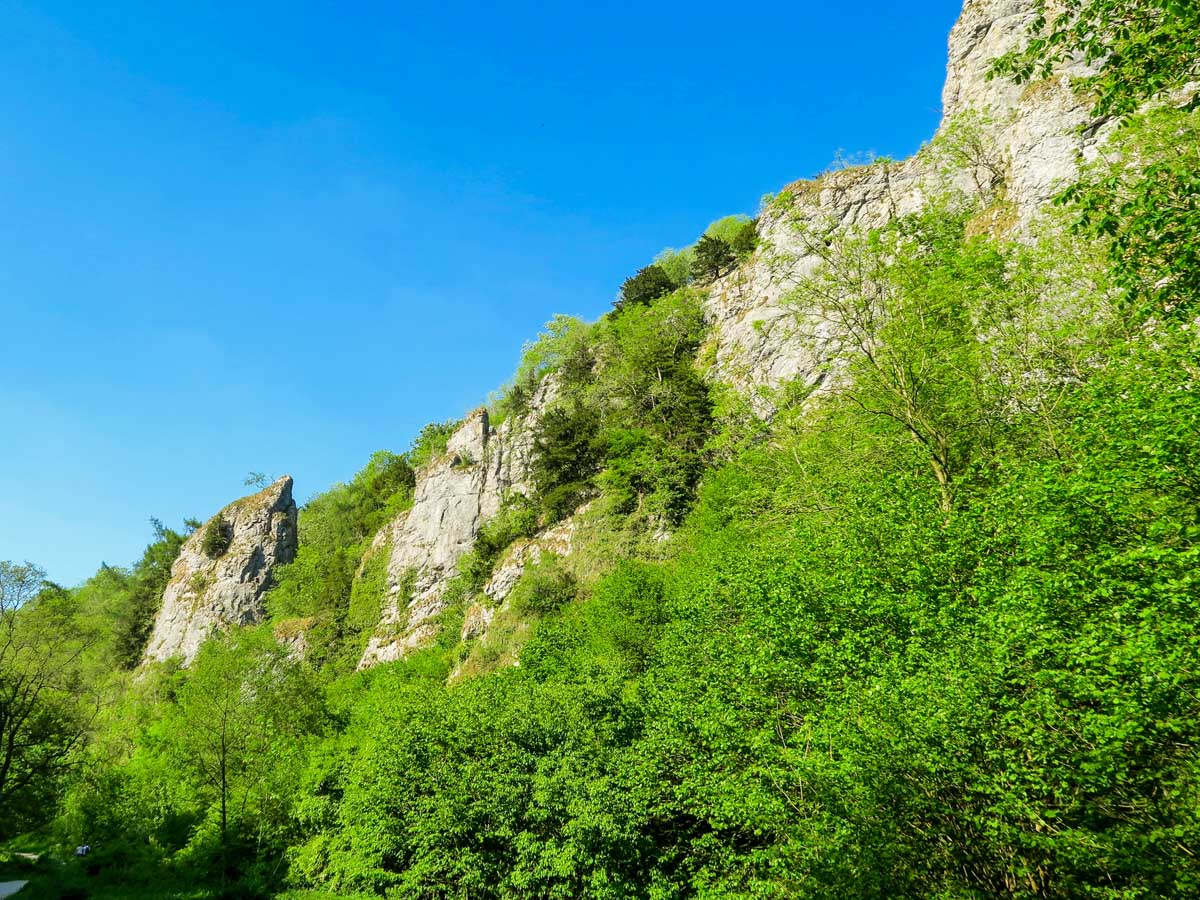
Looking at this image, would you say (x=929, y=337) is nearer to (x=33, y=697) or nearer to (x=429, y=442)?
(x=33, y=697)

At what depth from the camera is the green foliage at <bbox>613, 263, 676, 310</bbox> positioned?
57.8m

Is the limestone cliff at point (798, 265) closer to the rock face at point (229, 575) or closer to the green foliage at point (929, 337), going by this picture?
the green foliage at point (929, 337)

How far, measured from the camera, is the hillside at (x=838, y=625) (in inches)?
350

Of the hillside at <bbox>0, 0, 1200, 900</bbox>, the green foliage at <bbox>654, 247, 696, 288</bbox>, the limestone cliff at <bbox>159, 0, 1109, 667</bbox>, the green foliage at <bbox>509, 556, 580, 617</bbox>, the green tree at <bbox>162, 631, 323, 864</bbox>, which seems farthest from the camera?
the green foliage at <bbox>654, 247, 696, 288</bbox>

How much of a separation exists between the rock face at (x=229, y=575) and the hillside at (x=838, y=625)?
22.0 meters

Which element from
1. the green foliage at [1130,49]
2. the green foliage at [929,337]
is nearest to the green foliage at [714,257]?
the green foliage at [929,337]

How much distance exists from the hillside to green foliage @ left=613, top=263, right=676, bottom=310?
1134cm

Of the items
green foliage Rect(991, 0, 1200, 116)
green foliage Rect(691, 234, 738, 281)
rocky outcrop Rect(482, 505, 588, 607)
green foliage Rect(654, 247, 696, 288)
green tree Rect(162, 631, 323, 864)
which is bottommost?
green tree Rect(162, 631, 323, 864)

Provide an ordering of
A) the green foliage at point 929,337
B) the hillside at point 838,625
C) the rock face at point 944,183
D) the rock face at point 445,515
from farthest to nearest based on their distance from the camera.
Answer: the rock face at point 445,515
the rock face at point 944,183
the green foliage at point 929,337
the hillside at point 838,625

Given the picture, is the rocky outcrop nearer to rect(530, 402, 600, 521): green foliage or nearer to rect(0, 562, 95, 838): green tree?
rect(530, 402, 600, 521): green foliage

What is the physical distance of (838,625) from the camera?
549 inches

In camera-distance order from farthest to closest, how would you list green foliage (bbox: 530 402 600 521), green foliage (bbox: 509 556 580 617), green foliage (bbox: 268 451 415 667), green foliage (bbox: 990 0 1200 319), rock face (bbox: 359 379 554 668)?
green foliage (bbox: 268 451 415 667) → rock face (bbox: 359 379 554 668) → green foliage (bbox: 530 402 600 521) → green foliage (bbox: 509 556 580 617) → green foliage (bbox: 990 0 1200 319)

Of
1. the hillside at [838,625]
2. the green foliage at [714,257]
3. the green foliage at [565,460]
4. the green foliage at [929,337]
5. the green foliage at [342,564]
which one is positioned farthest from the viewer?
the green foliage at [342,564]

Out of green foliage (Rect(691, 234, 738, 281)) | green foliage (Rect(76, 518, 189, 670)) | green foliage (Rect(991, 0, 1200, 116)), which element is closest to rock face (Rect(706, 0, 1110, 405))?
green foliage (Rect(691, 234, 738, 281))
